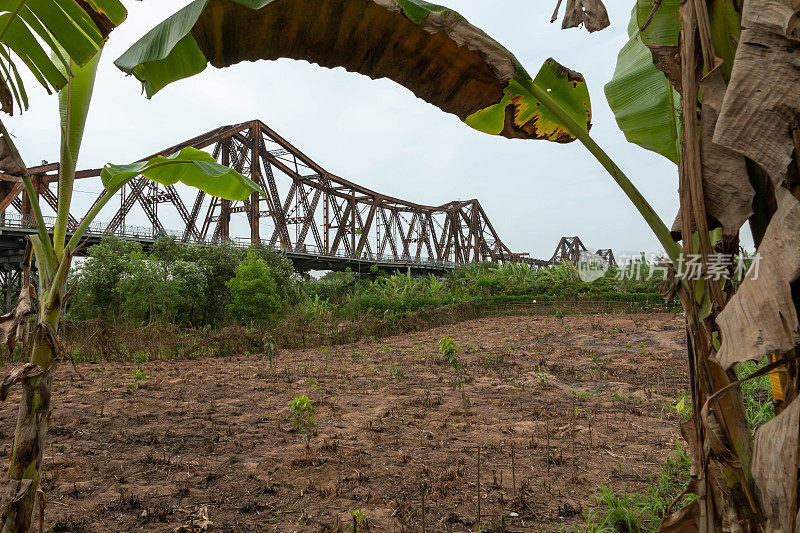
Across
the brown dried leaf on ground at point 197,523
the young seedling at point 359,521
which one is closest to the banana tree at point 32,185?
the brown dried leaf on ground at point 197,523

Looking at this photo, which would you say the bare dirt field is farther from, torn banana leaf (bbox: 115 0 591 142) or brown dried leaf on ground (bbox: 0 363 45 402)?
torn banana leaf (bbox: 115 0 591 142)

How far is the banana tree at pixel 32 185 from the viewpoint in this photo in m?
1.55

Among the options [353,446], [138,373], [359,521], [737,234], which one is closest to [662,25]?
[737,234]

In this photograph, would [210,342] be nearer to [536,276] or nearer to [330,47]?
[330,47]

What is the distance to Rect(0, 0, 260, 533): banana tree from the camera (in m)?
1.55

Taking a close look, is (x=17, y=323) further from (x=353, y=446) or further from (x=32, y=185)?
(x=353, y=446)

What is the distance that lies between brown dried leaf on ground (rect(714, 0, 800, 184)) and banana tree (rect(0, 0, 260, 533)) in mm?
1966

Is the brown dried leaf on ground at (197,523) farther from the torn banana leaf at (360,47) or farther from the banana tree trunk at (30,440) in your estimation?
the torn banana leaf at (360,47)

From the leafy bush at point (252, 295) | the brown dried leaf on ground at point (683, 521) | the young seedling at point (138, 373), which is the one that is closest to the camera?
the brown dried leaf on ground at point (683, 521)

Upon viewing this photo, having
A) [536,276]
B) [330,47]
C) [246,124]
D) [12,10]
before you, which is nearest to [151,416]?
[12,10]

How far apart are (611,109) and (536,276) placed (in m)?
15.0

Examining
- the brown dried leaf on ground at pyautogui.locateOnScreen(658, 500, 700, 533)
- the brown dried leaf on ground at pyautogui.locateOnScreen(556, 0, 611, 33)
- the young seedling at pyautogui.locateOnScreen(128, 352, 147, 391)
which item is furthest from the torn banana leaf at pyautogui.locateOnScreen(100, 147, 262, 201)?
the young seedling at pyautogui.locateOnScreen(128, 352, 147, 391)

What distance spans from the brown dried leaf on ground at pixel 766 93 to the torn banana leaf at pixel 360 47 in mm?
707

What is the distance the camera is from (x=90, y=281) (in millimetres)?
10352
